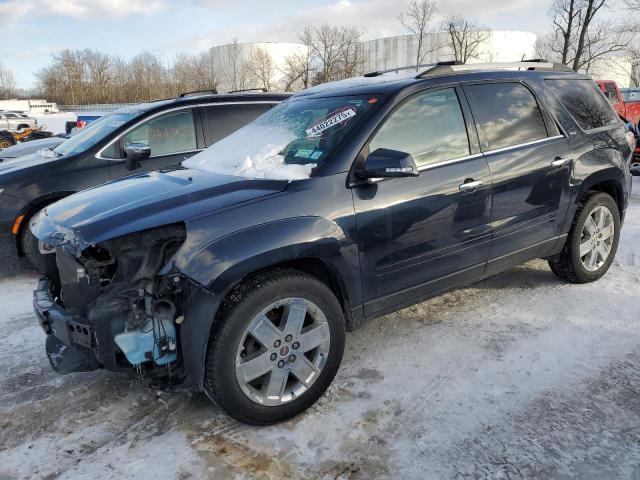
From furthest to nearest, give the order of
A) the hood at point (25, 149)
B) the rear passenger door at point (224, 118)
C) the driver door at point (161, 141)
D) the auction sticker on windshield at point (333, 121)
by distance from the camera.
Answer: the hood at point (25, 149), the rear passenger door at point (224, 118), the driver door at point (161, 141), the auction sticker on windshield at point (333, 121)

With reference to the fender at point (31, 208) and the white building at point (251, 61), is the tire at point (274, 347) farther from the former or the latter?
the white building at point (251, 61)

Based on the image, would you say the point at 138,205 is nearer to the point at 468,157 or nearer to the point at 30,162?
the point at 468,157

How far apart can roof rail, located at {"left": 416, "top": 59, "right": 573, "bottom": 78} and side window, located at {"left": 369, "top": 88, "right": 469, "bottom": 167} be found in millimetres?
184

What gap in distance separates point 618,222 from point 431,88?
2.46 m

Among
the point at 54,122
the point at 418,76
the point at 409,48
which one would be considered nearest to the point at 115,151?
the point at 418,76

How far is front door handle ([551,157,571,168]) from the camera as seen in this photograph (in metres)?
3.88

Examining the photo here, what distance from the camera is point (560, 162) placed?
392 cm

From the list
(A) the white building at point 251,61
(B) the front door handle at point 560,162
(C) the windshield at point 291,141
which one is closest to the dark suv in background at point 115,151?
(C) the windshield at point 291,141

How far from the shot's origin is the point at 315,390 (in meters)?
2.81

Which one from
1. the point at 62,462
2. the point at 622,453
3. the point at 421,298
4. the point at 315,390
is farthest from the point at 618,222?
the point at 62,462

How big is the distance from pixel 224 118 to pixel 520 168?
379cm

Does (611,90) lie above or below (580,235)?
above

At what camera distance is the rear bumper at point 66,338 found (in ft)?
8.17

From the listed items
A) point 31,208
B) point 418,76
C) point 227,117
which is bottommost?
point 31,208
